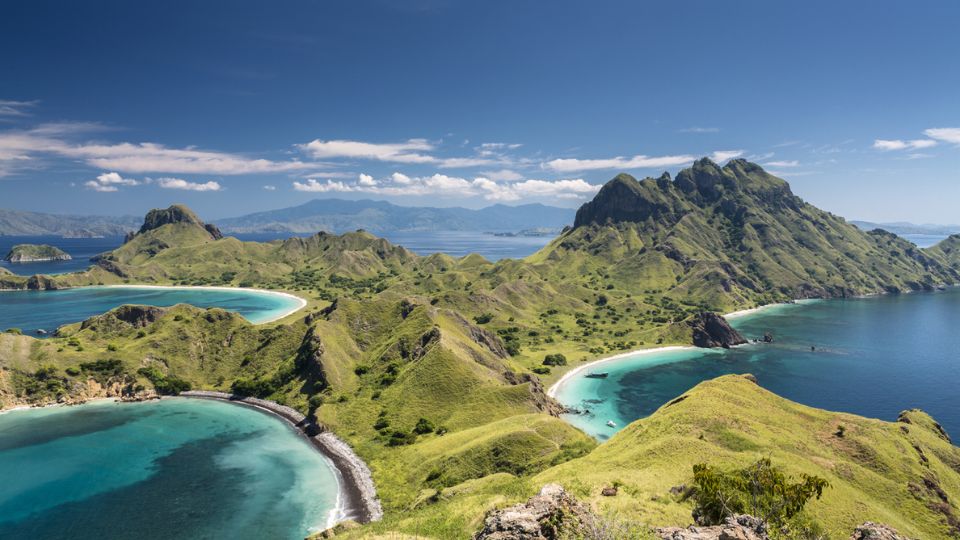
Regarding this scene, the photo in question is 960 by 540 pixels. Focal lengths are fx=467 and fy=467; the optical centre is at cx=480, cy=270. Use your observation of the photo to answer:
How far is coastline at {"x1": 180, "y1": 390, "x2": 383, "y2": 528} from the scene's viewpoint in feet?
305

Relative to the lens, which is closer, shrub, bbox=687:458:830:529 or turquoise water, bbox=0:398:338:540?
shrub, bbox=687:458:830:529

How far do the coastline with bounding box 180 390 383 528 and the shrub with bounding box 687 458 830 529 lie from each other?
61720 mm

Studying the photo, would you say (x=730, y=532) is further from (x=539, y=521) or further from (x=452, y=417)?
(x=452, y=417)

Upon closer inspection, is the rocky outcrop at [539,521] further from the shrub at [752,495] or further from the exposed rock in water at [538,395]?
the exposed rock in water at [538,395]

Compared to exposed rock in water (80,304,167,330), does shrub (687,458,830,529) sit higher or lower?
higher

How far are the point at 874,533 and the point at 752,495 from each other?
11.6 m

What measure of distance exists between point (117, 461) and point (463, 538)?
106 meters

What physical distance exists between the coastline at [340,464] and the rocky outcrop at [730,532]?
6388 cm

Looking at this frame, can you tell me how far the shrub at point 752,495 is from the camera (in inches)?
1906

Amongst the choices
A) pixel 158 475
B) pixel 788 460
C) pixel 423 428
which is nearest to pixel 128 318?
pixel 158 475

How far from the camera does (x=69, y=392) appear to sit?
500 ft

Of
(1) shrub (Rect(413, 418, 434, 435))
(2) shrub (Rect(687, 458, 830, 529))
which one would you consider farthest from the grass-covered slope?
(1) shrub (Rect(413, 418, 434, 435))

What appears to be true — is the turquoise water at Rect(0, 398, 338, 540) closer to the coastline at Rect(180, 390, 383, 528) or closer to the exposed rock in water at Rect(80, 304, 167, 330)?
the coastline at Rect(180, 390, 383, 528)

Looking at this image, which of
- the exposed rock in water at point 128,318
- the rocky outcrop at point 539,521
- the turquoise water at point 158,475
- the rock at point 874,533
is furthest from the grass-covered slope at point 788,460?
the exposed rock in water at point 128,318
